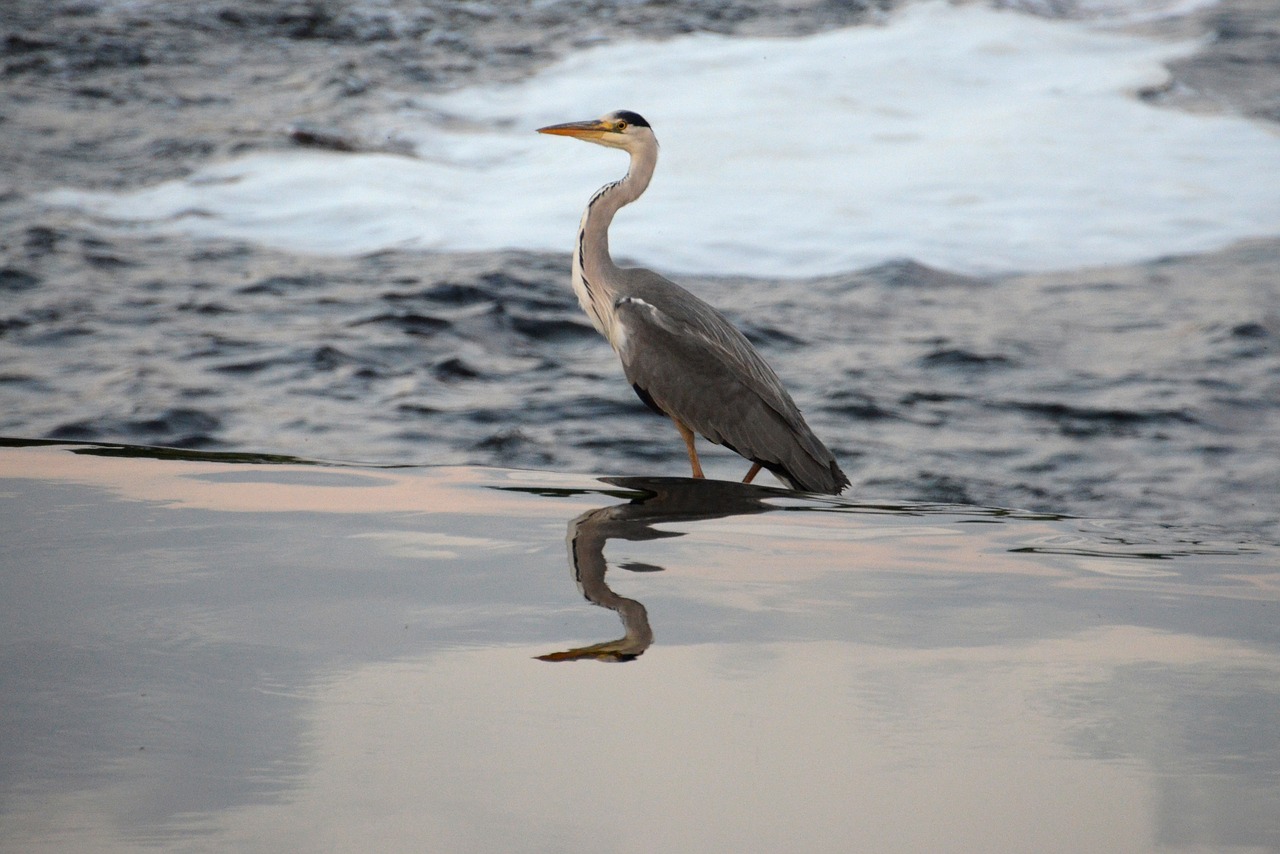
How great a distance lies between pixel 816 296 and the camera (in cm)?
1193

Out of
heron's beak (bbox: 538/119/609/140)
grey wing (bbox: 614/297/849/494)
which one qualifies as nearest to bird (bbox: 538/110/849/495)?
grey wing (bbox: 614/297/849/494)

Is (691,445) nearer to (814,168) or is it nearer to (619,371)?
(619,371)

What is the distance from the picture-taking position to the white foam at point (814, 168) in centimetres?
1309

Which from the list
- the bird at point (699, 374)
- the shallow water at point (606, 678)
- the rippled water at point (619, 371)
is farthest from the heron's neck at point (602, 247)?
the shallow water at point (606, 678)

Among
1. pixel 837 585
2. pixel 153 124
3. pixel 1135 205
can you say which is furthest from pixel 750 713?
pixel 153 124

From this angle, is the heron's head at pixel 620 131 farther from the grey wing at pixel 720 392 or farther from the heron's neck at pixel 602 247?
the grey wing at pixel 720 392

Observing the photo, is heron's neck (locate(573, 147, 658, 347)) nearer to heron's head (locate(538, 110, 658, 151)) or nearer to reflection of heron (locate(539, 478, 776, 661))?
heron's head (locate(538, 110, 658, 151))

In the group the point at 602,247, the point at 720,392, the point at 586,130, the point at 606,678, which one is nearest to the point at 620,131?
the point at 586,130

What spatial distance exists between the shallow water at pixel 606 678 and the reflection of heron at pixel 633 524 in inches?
0.8

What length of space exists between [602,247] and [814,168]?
8799 millimetres

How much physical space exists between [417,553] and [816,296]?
25.4 ft

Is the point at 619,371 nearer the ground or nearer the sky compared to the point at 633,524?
nearer the ground

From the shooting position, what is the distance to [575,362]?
984cm

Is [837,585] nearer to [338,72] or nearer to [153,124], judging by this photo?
[153,124]
